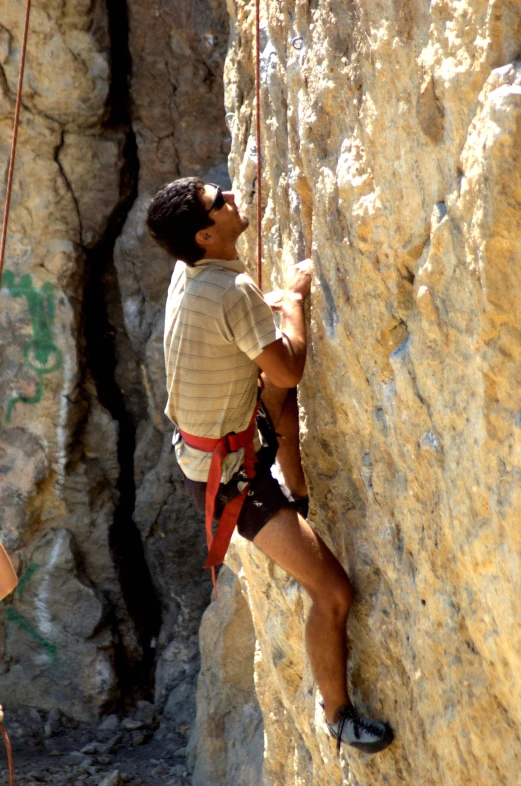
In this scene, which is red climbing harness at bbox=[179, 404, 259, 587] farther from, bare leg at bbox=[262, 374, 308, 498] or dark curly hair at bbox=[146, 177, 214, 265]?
dark curly hair at bbox=[146, 177, 214, 265]

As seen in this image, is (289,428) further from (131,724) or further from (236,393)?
(131,724)

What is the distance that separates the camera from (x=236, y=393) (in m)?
2.72

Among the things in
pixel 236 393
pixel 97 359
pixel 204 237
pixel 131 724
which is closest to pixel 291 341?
pixel 236 393

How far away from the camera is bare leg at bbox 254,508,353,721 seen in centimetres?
255

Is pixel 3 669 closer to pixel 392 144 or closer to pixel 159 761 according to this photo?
pixel 159 761

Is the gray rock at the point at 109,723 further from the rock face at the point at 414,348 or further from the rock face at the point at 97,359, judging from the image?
the rock face at the point at 414,348

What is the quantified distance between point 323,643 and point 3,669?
457cm

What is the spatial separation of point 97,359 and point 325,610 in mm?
4136

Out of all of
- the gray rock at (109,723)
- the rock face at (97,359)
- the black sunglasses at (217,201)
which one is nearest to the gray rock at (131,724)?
the gray rock at (109,723)

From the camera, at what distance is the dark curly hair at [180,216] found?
257 cm

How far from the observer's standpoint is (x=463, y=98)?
1.73m

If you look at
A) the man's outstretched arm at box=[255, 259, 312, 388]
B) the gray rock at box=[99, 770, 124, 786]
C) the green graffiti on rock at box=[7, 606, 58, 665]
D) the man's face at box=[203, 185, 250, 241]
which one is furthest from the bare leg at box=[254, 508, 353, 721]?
the green graffiti on rock at box=[7, 606, 58, 665]

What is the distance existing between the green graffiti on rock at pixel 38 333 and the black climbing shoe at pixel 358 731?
13.2ft

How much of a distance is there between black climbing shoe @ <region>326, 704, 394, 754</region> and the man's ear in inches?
53.0
